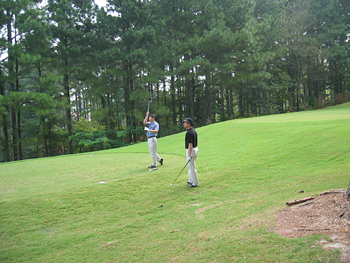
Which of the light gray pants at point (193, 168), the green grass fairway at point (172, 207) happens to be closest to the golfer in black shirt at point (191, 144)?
the light gray pants at point (193, 168)

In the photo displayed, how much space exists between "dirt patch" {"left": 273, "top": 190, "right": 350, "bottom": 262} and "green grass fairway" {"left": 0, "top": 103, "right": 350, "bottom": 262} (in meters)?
0.16

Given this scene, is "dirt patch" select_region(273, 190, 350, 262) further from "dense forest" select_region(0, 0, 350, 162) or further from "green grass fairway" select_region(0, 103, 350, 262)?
"dense forest" select_region(0, 0, 350, 162)

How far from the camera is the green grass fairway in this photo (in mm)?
3957

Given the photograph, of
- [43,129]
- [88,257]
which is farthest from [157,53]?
[88,257]

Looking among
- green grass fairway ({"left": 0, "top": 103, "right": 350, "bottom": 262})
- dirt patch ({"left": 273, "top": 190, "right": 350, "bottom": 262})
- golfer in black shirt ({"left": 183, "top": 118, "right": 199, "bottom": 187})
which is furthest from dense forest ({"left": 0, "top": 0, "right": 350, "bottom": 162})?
dirt patch ({"left": 273, "top": 190, "right": 350, "bottom": 262})

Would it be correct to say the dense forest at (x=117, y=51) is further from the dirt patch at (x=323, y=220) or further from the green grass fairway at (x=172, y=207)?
the dirt patch at (x=323, y=220)

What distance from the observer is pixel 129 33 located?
2631 cm

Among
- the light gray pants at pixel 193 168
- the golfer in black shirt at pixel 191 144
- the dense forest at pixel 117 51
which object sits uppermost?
the dense forest at pixel 117 51

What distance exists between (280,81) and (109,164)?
33.2m

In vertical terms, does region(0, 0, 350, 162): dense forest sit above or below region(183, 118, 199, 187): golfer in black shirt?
above

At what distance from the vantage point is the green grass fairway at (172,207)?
3.96 metres

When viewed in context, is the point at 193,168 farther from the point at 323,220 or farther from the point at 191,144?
the point at 323,220

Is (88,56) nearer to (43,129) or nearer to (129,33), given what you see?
(129,33)

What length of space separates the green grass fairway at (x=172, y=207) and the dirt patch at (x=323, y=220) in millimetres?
162
